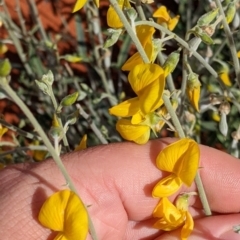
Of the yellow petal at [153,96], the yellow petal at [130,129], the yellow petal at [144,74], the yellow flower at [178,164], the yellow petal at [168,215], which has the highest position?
the yellow petal at [144,74]

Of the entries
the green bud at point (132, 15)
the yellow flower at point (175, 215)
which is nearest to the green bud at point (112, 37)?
the green bud at point (132, 15)

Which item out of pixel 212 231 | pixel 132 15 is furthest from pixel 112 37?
pixel 212 231

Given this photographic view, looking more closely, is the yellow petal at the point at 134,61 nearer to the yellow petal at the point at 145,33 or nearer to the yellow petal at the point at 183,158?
the yellow petal at the point at 145,33

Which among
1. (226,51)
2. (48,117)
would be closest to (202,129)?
(226,51)

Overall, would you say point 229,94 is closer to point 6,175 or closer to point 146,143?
point 146,143

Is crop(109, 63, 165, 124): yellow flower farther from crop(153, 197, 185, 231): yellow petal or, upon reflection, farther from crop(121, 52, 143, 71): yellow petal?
crop(153, 197, 185, 231): yellow petal

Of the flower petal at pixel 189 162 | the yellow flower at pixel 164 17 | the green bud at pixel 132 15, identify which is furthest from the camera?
the yellow flower at pixel 164 17

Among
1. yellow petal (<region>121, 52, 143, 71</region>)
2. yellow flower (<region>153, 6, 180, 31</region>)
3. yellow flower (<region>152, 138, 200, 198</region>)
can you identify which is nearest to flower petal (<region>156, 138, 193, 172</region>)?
yellow flower (<region>152, 138, 200, 198</region>)
